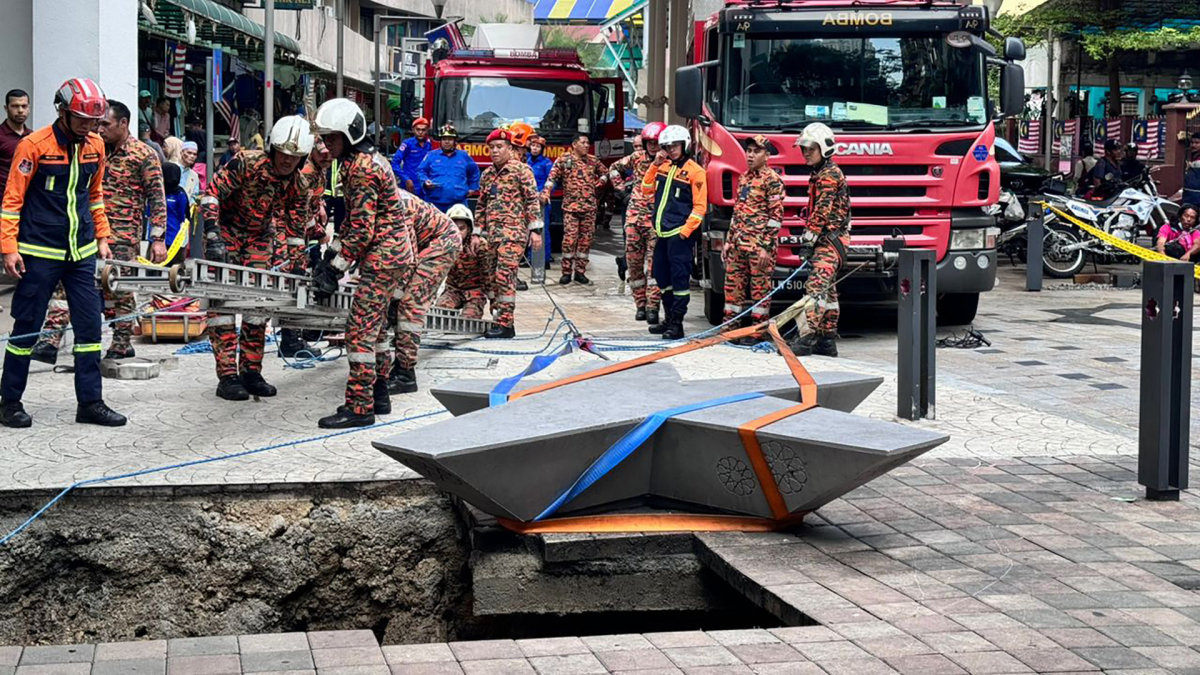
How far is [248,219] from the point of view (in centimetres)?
958

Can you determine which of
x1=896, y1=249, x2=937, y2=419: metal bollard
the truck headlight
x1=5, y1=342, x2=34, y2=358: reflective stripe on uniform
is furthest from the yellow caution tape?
x1=5, y1=342, x2=34, y2=358: reflective stripe on uniform

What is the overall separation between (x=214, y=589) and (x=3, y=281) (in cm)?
1117

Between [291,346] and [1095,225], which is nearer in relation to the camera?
[291,346]

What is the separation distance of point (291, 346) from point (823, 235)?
4.28 meters

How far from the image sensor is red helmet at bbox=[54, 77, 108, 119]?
813 centimetres

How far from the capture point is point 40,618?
663 centimetres

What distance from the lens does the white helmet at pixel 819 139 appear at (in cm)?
1209

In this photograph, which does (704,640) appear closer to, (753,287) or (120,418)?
(120,418)

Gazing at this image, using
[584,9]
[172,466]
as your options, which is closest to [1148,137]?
[584,9]

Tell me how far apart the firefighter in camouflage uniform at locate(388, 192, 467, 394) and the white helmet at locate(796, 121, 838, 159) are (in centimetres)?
339

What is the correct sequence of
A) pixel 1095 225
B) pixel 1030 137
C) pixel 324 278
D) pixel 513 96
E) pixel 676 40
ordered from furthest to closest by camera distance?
1. pixel 1030 137
2. pixel 676 40
3. pixel 513 96
4. pixel 1095 225
5. pixel 324 278

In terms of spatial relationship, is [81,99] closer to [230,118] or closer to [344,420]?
[344,420]

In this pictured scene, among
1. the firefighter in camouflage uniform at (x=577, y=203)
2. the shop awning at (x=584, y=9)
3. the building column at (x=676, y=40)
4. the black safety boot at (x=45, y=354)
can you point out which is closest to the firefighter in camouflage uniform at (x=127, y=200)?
the black safety boot at (x=45, y=354)

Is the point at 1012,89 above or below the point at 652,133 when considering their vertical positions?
above
